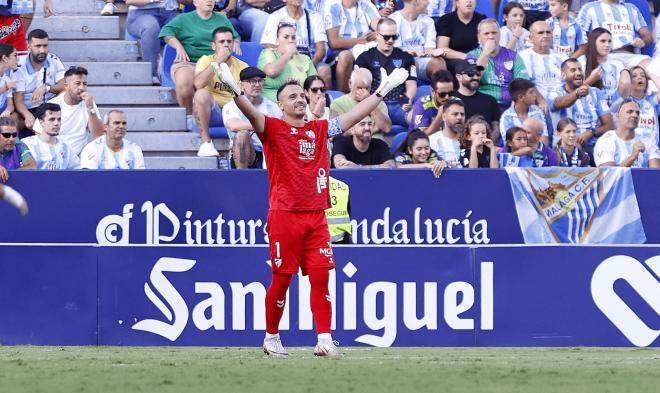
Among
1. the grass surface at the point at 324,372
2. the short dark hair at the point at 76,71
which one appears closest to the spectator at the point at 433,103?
the short dark hair at the point at 76,71

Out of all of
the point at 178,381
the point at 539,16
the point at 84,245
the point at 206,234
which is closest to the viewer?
the point at 178,381

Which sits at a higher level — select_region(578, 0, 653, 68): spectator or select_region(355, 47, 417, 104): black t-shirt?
select_region(578, 0, 653, 68): spectator

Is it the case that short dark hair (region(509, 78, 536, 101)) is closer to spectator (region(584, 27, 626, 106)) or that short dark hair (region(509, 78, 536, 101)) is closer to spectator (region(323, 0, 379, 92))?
spectator (region(584, 27, 626, 106))

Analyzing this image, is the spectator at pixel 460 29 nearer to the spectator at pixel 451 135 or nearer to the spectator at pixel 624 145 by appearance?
the spectator at pixel 451 135

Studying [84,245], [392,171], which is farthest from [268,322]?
[392,171]

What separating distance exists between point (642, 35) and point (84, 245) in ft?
27.5

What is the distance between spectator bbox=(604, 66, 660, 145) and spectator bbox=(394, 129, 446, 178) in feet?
9.55

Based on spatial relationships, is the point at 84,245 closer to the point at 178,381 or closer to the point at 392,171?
the point at 392,171

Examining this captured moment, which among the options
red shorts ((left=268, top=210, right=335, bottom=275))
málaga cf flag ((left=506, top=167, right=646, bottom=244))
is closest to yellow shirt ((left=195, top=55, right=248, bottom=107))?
málaga cf flag ((left=506, top=167, right=646, bottom=244))

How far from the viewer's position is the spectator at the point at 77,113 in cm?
1327

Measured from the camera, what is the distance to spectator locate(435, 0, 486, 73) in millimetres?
15195

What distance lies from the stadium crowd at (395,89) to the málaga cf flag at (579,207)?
0.63 meters

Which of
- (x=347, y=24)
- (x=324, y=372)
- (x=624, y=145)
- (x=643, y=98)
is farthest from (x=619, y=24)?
(x=324, y=372)

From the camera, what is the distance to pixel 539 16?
Answer: 1609 cm
